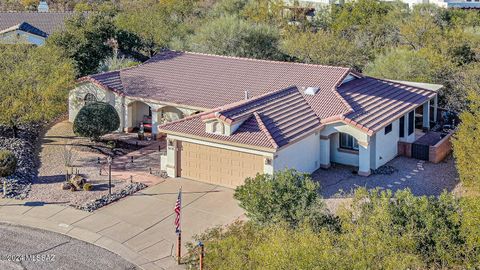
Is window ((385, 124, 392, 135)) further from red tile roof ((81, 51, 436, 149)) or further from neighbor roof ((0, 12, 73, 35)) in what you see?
neighbor roof ((0, 12, 73, 35))

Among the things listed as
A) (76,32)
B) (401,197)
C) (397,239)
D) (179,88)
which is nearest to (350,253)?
(397,239)

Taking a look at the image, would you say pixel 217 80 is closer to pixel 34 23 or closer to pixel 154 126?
pixel 154 126

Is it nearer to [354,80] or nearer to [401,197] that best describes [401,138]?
[354,80]

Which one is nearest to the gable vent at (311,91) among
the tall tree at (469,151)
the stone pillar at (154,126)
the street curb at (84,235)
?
the tall tree at (469,151)

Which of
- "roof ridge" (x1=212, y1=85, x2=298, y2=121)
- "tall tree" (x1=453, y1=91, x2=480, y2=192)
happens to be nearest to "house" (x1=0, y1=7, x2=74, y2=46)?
"roof ridge" (x1=212, y1=85, x2=298, y2=121)

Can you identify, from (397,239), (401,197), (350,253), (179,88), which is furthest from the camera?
(179,88)

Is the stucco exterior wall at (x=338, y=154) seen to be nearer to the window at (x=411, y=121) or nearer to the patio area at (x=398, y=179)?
the patio area at (x=398, y=179)

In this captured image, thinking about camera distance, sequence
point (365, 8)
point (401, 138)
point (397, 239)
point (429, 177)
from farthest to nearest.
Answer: point (365, 8) < point (401, 138) < point (429, 177) < point (397, 239)
